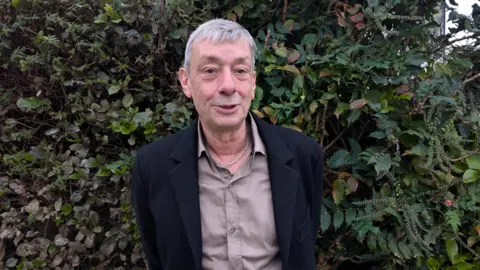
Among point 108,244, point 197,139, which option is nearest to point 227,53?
point 197,139

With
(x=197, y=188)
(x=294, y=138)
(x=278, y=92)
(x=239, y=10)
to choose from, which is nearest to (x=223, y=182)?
(x=197, y=188)

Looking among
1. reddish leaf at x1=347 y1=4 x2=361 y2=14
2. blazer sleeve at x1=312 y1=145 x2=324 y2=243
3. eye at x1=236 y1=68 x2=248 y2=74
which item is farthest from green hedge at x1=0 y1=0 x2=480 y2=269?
eye at x1=236 y1=68 x2=248 y2=74

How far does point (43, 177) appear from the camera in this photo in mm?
2436

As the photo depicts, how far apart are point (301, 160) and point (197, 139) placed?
48cm

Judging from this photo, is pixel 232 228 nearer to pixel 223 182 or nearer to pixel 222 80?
pixel 223 182

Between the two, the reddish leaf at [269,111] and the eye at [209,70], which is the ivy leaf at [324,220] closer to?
the reddish leaf at [269,111]

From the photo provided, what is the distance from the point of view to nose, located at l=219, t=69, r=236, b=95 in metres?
1.64

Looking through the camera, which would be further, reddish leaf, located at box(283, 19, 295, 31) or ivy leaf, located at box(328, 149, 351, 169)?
reddish leaf, located at box(283, 19, 295, 31)

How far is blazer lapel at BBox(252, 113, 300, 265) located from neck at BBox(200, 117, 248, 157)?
0.11m

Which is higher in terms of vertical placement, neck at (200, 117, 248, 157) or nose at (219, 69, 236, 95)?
nose at (219, 69, 236, 95)

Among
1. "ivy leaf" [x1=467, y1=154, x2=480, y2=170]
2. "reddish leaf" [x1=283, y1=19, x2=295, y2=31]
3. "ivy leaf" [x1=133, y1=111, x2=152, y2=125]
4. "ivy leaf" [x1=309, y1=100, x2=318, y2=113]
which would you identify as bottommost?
"ivy leaf" [x1=467, y1=154, x2=480, y2=170]

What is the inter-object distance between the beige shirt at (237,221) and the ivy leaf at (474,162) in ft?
3.73

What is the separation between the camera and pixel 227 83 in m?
1.64

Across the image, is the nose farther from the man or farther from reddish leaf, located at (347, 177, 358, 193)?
reddish leaf, located at (347, 177, 358, 193)
